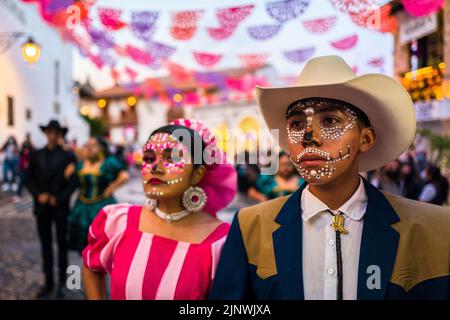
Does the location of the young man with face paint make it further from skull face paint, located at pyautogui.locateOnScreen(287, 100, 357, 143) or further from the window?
the window

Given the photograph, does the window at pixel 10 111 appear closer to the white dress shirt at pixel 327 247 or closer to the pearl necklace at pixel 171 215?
the pearl necklace at pixel 171 215

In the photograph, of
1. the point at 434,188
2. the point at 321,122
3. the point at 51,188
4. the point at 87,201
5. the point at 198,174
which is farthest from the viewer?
the point at 434,188

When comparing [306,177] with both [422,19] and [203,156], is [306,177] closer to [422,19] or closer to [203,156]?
[203,156]

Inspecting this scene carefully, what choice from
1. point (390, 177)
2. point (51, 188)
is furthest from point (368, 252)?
point (390, 177)

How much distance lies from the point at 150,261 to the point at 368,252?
1031 mm

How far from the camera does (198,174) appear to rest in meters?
2.39

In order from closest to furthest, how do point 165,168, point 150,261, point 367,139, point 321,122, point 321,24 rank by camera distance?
point 321,122, point 367,139, point 150,261, point 165,168, point 321,24

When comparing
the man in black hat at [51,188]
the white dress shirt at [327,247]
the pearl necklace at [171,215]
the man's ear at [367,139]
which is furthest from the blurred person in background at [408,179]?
the white dress shirt at [327,247]

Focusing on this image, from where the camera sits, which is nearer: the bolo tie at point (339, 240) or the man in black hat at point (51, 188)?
the bolo tie at point (339, 240)

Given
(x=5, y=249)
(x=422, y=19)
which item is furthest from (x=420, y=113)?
(x=5, y=249)

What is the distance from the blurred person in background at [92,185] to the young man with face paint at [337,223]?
4.06 m

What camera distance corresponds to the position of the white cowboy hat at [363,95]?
5.48ft

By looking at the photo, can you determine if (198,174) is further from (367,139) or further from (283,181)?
(283,181)

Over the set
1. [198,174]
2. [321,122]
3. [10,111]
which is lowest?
[198,174]
